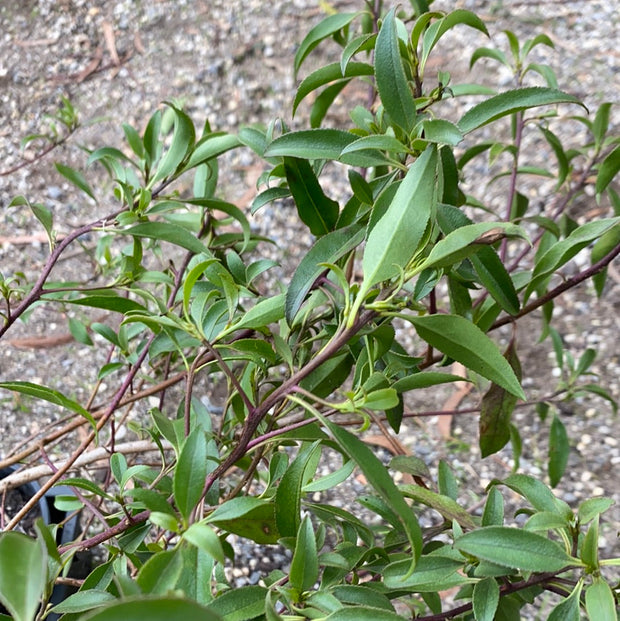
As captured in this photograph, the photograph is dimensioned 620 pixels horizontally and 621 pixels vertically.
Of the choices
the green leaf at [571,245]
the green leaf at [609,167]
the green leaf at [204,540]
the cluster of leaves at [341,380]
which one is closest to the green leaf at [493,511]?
the cluster of leaves at [341,380]

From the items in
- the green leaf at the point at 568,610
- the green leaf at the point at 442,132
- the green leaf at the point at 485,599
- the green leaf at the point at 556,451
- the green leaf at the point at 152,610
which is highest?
the green leaf at the point at 442,132

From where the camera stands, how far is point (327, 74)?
0.74 m

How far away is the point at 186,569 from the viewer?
464mm

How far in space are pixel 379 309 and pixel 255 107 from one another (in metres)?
1.78

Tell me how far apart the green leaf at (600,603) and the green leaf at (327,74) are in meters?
0.50

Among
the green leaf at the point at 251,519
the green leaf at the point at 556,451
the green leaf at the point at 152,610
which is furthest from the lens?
the green leaf at the point at 556,451

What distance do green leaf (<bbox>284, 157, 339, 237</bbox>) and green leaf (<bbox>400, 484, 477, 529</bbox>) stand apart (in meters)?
0.28

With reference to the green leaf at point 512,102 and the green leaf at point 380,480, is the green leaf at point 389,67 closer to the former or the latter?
the green leaf at point 512,102

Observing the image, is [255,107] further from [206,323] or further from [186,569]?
[186,569]

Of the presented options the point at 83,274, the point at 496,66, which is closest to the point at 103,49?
the point at 83,274

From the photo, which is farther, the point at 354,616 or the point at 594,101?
the point at 594,101

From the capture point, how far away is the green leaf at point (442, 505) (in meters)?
0.65

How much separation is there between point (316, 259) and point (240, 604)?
299 millimetres

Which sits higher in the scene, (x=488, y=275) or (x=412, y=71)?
(x=412, y=71)
